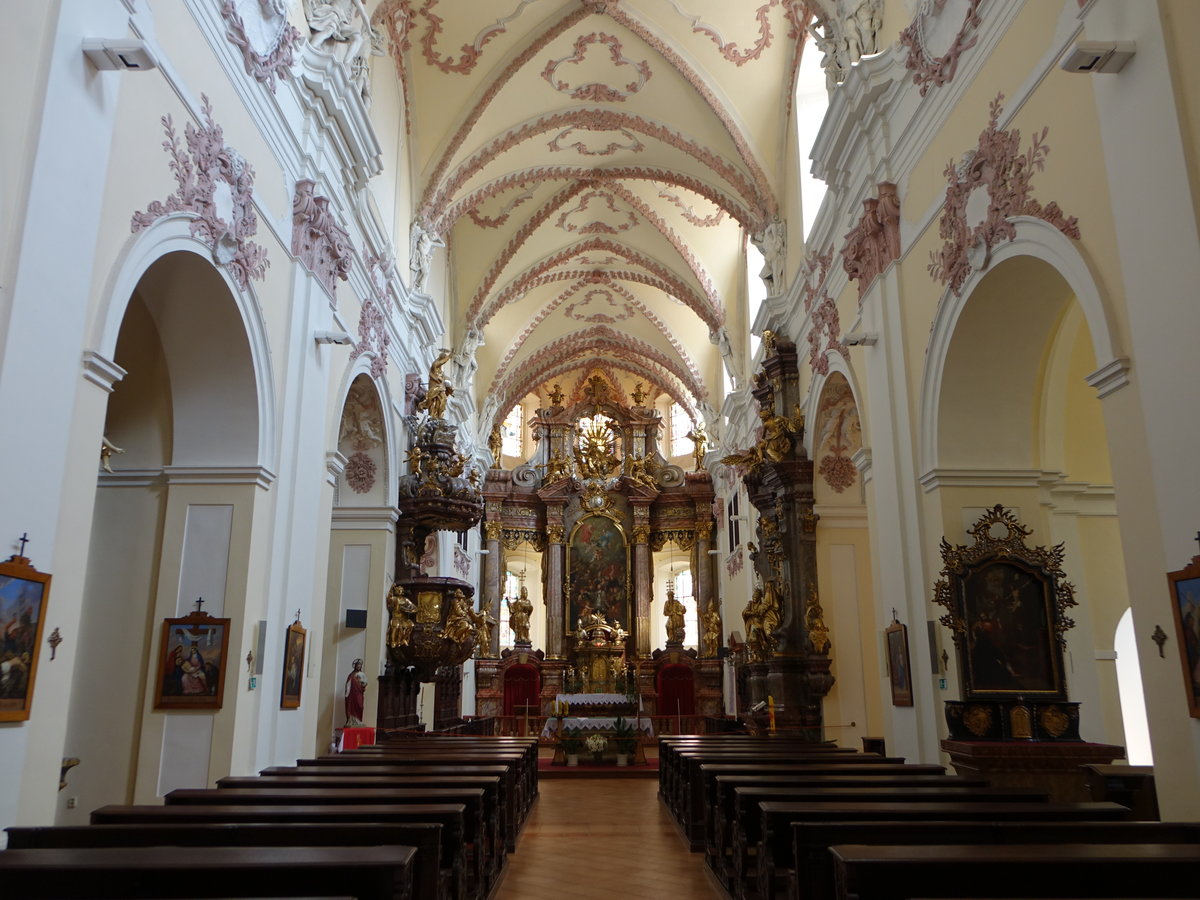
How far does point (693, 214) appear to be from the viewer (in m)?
18.6

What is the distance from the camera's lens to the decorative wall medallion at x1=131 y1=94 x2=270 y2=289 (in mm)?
6625

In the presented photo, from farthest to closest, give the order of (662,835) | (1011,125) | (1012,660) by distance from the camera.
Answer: (662,835) < (1012,660) < (1011,125)

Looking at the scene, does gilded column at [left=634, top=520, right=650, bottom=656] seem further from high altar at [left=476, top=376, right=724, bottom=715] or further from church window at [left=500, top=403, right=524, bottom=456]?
church window at [left=500, top=403, right=524, bottom=456]

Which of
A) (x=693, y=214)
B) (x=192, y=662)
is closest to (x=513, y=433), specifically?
(x=693, y=214)

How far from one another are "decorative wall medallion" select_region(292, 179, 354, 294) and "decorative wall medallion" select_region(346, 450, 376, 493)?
357 cm

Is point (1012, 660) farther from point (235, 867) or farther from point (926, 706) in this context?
point (235, 867)

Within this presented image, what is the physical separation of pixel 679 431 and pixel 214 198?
22.3m

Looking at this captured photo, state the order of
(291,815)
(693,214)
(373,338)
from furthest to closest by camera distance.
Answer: (693,214) < (373,338) < (291,815)

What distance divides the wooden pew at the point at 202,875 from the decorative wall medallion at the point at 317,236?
265 inches

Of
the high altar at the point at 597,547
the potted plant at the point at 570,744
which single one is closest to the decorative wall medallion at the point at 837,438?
the potted plant at the point at 570,744

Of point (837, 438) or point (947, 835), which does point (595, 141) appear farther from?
point (947, 835)

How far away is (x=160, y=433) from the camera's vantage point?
823 cm

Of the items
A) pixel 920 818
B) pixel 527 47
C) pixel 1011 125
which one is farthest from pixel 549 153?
pixel 920 818

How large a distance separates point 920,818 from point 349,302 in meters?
8.79
